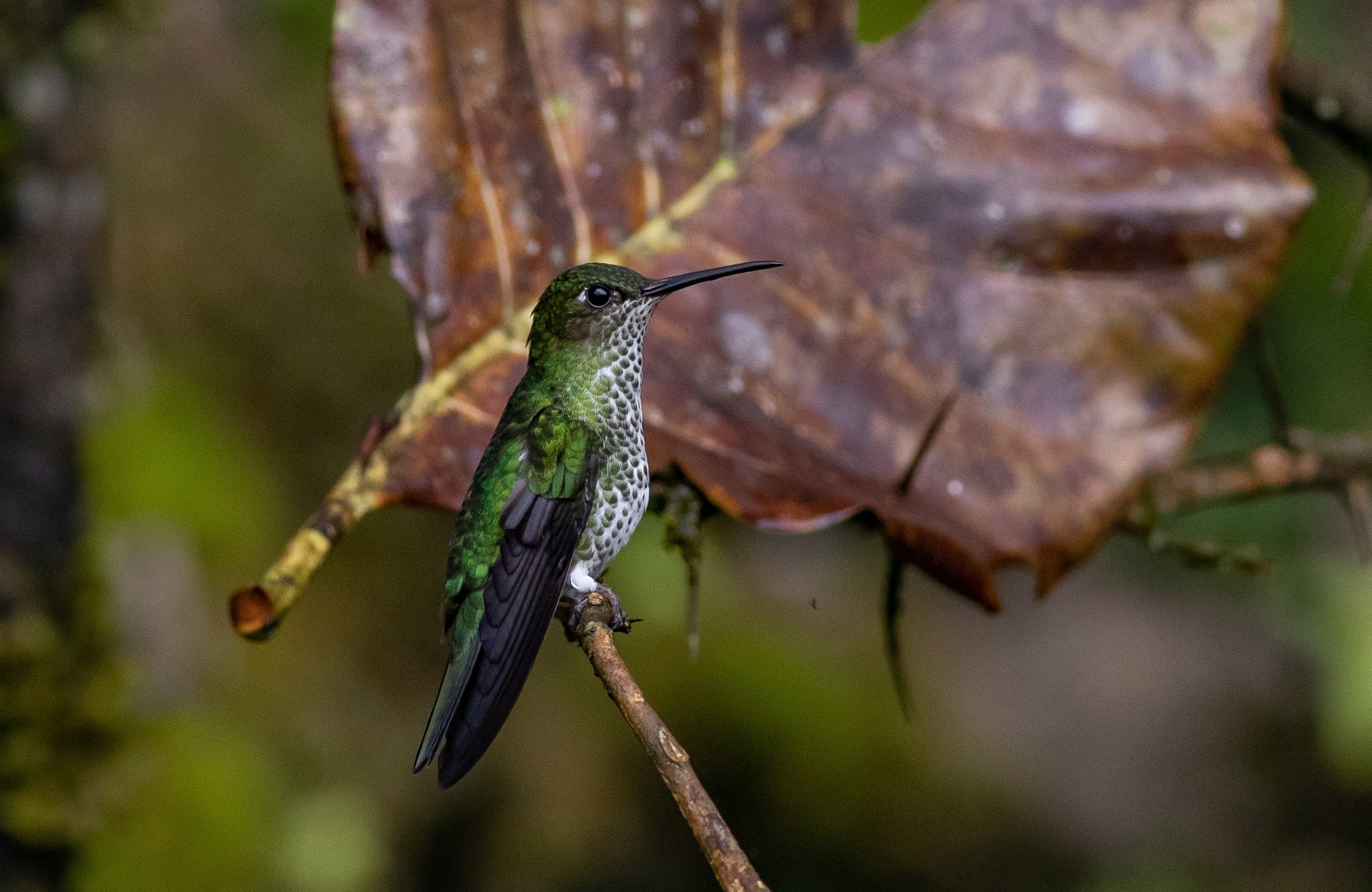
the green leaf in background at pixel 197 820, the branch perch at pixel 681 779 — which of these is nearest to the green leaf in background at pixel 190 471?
the green leaf in background at pixel 197 820

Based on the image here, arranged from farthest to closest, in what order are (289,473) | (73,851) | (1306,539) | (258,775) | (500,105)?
(1306,539) < (289,473) < (258,775) < (73,851) < (500,105)

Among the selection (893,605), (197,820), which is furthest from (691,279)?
(197,820)

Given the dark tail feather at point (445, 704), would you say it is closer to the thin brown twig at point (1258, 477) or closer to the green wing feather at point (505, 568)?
the green wing feather at point (505, 568)

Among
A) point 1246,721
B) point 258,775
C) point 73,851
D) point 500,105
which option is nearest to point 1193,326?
point 500,105

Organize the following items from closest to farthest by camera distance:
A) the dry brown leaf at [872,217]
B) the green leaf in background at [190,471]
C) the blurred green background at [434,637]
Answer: the dry brown leaf at [872,217] < the green leaf in background at [190,471] < the blurred green background at [434,637]

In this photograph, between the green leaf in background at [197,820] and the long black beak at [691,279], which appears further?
the green leaf in background at [197,820]

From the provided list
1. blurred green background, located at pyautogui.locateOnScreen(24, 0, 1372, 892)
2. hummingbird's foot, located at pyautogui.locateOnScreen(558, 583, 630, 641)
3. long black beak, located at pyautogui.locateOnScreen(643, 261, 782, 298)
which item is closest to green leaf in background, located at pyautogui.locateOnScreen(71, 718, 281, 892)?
blurred green background, located at pyautogui.locateOnScreen(24, 0, 1372, 892)

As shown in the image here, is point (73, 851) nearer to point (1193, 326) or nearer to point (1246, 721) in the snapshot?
point (1193, 326)
